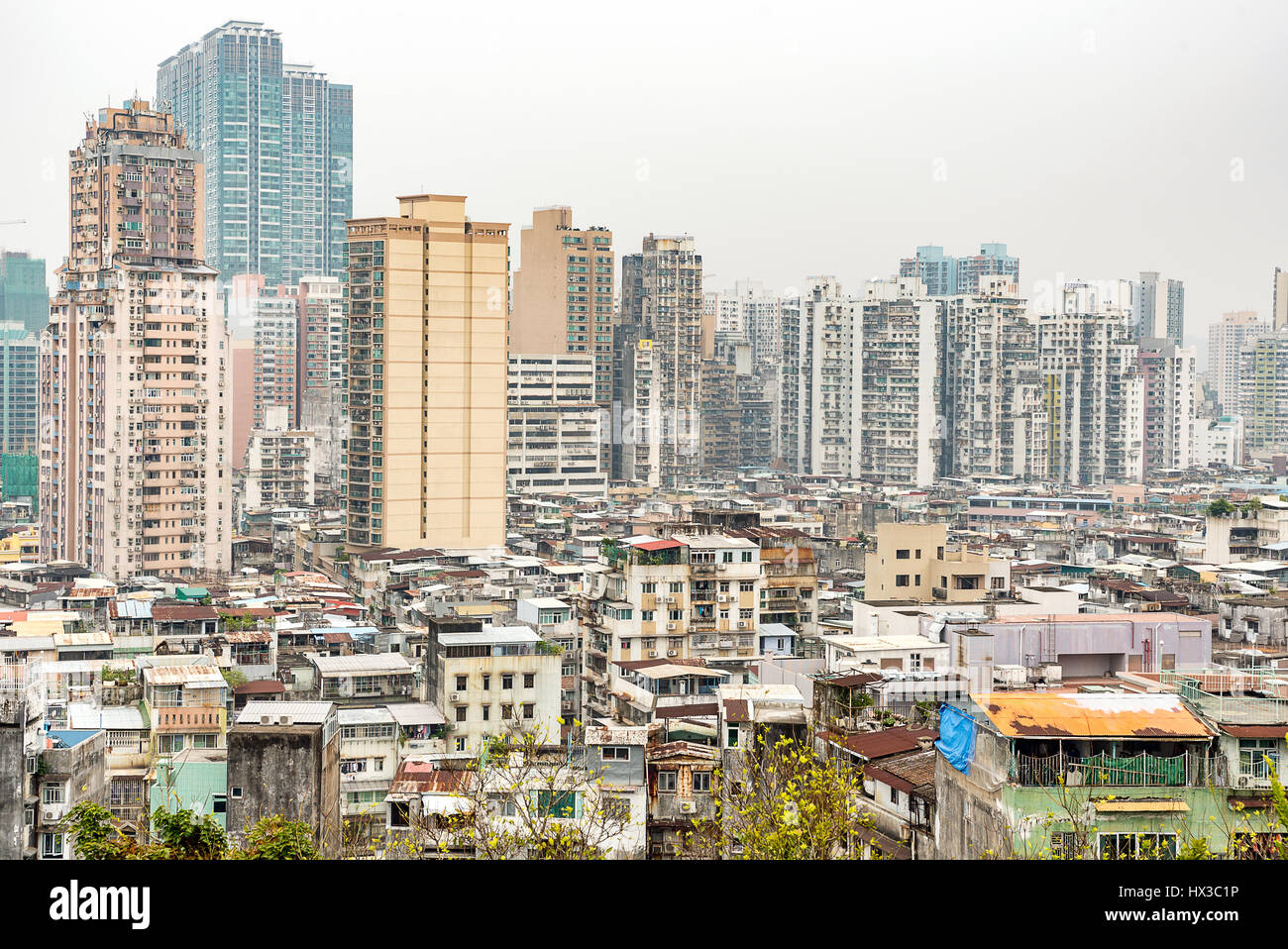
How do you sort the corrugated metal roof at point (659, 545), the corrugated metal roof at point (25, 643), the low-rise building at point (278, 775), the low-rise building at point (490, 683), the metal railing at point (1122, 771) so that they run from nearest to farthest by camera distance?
the metal railing at point (1122, 771)
the low-rise building at point (278, 775)
the low-rise building at point (490, 683)
the corrugated metal roof at point (25, 643)
the corrugated metal roof at point (659, 545)

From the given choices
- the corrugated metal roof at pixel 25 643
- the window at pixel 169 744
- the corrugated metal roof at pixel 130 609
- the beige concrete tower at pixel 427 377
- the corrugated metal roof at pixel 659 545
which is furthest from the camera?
the beige concrete tower at pixel 427 377

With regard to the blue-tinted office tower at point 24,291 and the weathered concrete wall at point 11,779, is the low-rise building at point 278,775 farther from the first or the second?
the blue-tinted office tower at point 24,291

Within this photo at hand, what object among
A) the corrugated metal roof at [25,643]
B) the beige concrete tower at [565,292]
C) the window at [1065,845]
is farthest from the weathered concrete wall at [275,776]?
the beige concrete tower at [565,292]

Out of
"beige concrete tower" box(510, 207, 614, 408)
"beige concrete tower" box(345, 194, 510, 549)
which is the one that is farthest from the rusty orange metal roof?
"beige concrete tower" box(510, 207, 614, 408)

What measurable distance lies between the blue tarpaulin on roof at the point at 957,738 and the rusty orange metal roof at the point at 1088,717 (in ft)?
0.19

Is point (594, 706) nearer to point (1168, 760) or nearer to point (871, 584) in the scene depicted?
point (871, 584)

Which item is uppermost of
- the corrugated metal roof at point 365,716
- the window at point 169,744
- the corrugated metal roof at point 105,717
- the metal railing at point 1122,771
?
the metal railing at point 1122,771

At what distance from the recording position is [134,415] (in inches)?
475

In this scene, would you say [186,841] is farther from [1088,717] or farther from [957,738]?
[1088,717]

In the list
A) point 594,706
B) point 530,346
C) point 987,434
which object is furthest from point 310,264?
point 594,706

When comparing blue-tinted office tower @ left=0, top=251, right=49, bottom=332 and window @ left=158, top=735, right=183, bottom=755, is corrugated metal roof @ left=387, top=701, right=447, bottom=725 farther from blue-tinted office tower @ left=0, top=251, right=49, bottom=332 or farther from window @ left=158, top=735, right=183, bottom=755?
blue-tinted office tower @ left=0, top=251, right=49, bottom=332

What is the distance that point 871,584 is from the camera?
29.1ft

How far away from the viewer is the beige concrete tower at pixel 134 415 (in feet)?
39.3

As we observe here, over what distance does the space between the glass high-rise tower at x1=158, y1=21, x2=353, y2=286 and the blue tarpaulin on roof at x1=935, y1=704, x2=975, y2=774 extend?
1002 centimetres
